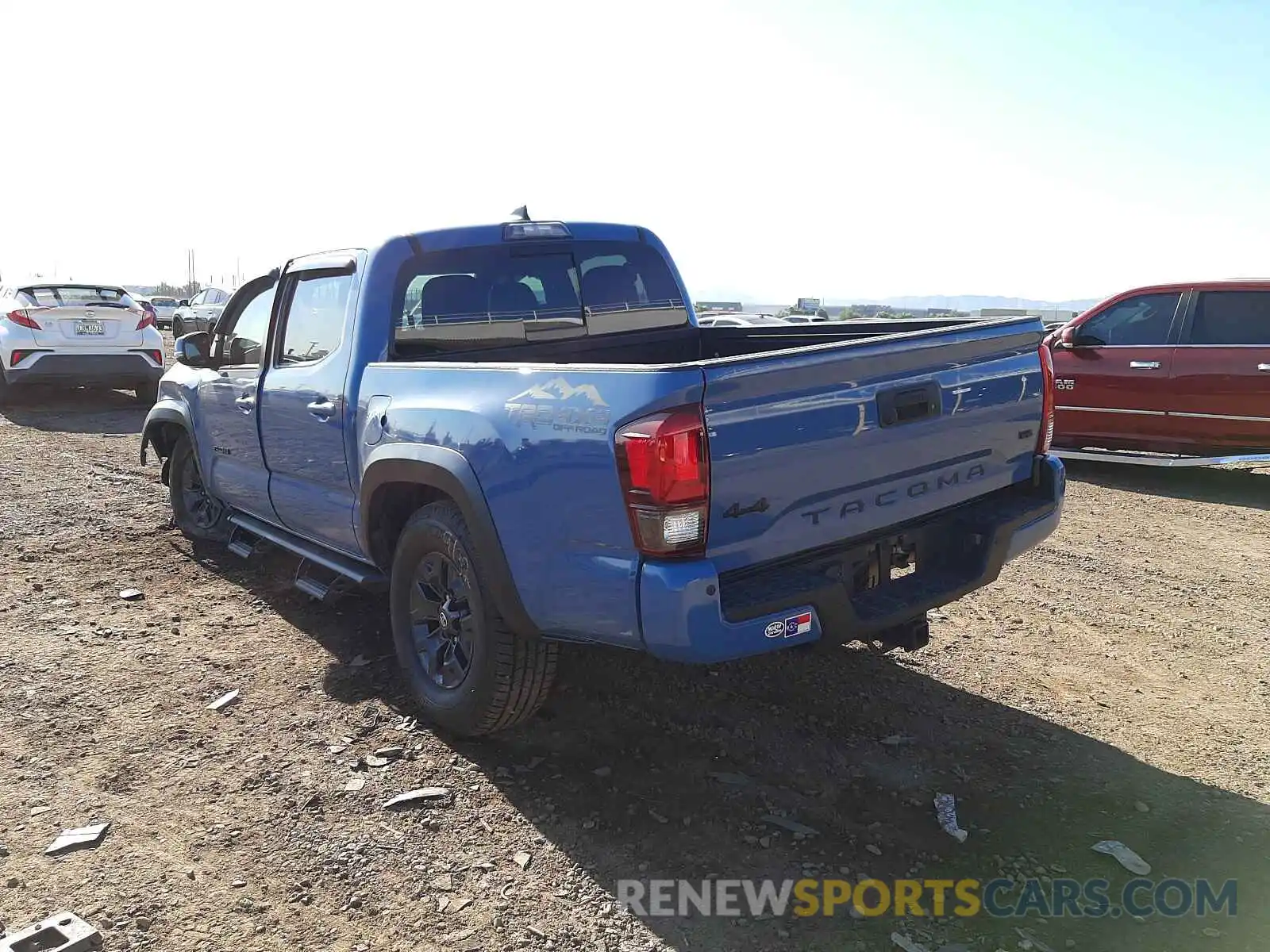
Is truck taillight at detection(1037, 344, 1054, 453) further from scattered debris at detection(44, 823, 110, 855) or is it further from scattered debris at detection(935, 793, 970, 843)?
scattered debris at detection(44, 823, 110, 855)

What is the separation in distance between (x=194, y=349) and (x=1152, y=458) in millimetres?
7674

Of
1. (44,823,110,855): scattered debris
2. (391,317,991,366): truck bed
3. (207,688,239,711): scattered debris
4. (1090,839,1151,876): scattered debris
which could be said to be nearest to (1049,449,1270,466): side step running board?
(391,317,991,366): truck bed

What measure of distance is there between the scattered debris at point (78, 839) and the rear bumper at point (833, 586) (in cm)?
191

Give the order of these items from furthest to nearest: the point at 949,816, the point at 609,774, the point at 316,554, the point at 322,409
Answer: the point at 316,554, the point at 322,409, the point at 609,774, the point at 949,816

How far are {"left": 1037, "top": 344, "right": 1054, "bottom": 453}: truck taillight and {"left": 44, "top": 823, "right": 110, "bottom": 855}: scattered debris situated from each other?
369 centimetres

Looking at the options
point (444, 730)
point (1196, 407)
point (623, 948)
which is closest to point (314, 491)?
point (444, 730)

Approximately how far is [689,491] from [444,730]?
1.68m

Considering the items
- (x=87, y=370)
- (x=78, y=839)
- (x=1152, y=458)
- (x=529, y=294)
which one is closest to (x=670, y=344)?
(x=529, y=294)

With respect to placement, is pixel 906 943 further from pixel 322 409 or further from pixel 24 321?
pixel 24 321

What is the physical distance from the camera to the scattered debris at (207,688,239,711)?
12.8ft

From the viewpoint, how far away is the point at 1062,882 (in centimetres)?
275

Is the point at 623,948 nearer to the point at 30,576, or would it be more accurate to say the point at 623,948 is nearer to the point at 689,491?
the point at 689,491

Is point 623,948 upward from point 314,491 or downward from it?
downward

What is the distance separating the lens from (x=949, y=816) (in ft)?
10.1
